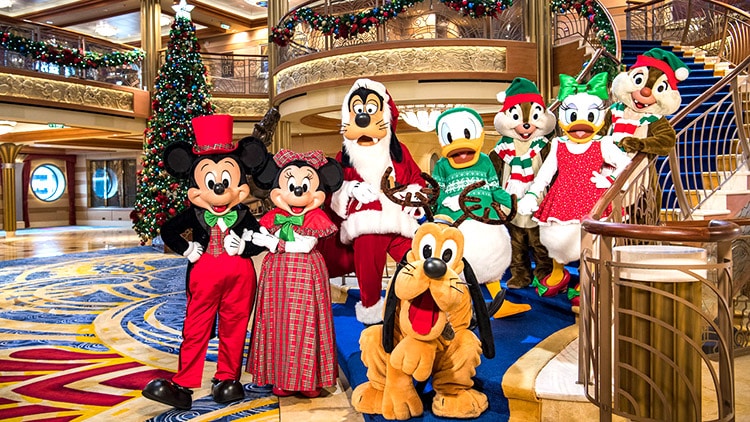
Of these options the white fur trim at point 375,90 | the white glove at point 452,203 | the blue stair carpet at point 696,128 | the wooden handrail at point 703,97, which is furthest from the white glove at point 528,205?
the blue stair carpet at point 696,128

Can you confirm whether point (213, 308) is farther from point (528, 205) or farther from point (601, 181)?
point (601, 181)

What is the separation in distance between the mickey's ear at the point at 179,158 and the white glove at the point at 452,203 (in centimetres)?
140

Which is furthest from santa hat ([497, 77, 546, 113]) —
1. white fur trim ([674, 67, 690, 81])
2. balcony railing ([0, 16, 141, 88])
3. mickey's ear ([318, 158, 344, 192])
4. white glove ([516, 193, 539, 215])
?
balcony railing ([0, 16, 141, 88])

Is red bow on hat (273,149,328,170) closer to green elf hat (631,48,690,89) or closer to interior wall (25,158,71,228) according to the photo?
green elf hat (631,48,690,89)

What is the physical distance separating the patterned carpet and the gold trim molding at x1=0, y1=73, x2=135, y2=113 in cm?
336

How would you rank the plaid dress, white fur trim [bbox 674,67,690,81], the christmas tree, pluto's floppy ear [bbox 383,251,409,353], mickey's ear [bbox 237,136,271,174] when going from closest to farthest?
pluto's floppy ear [bbox 383,251,409,353], the plaid dress, mickey's ear [bbox 237,136,271,174], white fur trim [bbox 674,67,690,81], the christmas tree

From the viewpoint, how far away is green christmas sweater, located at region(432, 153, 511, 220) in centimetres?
345

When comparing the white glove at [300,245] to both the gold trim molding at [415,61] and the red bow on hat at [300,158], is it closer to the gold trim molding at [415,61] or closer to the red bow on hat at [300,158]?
the red bow on hat at [300,158]

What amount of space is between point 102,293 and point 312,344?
179 inches

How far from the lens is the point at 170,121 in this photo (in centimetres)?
991

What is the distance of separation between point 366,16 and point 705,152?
14.4ft

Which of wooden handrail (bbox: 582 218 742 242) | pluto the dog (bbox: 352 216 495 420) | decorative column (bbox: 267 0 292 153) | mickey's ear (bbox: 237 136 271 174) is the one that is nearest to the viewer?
wooden handrail (bbox: 582 218 742 242)

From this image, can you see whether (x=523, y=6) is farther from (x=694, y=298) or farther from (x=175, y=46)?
(x=694, y=298)

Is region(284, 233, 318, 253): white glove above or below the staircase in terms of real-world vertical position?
below
